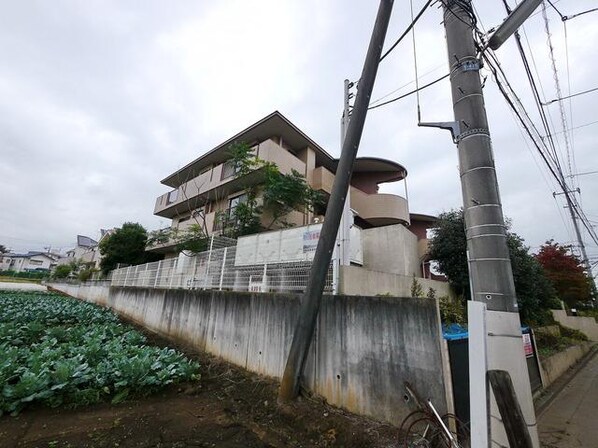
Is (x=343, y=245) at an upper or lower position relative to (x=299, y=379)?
upper

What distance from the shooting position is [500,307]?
2.14 m

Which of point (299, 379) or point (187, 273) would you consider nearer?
point (299, 379)

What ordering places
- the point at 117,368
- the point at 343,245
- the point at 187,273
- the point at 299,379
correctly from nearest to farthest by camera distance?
the point at 299,379 < the point at 117,368 < the point at 343,245 < the point at 187,273

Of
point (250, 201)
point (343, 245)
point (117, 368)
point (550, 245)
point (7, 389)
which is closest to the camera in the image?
Result: point (7, 389)

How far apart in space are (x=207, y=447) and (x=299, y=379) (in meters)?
1.42

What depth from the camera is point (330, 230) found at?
13.8 feet

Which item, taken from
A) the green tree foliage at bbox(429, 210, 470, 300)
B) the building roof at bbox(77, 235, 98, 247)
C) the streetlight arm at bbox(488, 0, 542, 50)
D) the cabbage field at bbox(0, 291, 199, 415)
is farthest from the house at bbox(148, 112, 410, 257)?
the building roof at bbox(77, 235, 98, 247)

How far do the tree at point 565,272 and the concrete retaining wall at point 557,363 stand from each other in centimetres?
1019

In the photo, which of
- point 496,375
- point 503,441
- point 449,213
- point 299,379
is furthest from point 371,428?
point 449,213

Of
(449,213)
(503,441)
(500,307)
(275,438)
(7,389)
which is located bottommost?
(275,438)

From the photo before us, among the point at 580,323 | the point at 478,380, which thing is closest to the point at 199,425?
the point at 478,380

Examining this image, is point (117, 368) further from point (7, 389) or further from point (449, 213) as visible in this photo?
point (449, 213)

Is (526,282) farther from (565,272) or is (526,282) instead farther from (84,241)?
(84,241)

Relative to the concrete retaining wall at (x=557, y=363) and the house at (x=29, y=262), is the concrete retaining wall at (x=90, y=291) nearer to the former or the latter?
the concrete retaining wall at (x=557, y=363)
